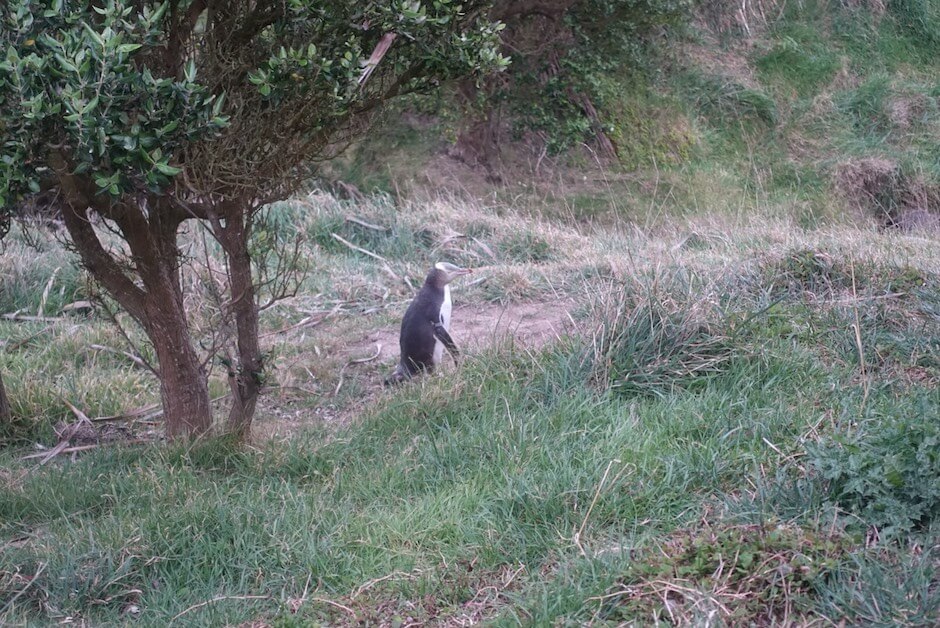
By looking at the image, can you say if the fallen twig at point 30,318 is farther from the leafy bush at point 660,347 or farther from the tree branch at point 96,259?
the leafy bush at point 660,347

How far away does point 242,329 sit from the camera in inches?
217

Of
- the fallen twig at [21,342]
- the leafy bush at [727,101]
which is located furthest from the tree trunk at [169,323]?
the leafy bush at [727,101]

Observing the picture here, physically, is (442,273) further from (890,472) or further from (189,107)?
(890,472)

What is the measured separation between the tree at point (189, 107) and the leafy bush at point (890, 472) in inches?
105

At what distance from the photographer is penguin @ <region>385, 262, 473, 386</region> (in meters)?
7.12

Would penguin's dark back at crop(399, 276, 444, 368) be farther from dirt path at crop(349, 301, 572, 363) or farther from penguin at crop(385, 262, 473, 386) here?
dirt path at crop(349, 301, 572, 363)

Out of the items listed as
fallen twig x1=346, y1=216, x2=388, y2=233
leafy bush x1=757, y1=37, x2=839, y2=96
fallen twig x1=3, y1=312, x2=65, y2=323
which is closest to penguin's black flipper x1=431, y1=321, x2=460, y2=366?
fallen twig x1=3, y1=312, x2=65, y2=323

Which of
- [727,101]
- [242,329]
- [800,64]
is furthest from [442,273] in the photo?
[800,64]

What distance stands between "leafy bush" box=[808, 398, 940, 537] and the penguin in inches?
136

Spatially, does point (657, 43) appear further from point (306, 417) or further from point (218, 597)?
point (218, 597)

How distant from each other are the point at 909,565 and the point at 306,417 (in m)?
4.36

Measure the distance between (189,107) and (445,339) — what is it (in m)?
3.36

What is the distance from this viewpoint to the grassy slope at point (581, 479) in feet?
11.8

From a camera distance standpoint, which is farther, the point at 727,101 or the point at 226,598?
the point at 727,101
